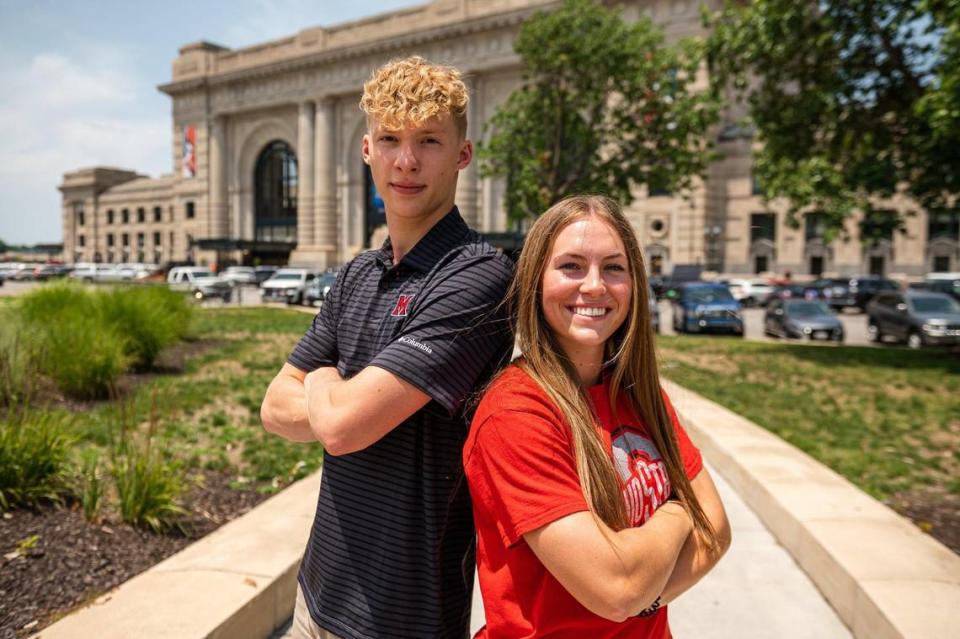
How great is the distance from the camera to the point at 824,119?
16.3 metres

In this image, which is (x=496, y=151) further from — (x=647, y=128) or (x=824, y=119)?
(x=824, y=119)

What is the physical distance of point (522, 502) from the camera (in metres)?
1.55

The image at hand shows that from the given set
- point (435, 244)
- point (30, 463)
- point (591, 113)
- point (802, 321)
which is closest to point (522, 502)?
point (435, 244)

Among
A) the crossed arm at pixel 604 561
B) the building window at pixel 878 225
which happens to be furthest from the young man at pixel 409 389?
the building window at pixel 878 225

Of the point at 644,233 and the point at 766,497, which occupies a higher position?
the point at 644,233

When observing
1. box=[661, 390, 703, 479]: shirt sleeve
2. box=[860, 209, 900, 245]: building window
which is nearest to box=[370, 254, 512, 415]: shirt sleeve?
box=[661, 390, 703, 479]: shirt sleeve

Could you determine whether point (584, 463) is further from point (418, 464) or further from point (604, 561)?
point (418, 464)

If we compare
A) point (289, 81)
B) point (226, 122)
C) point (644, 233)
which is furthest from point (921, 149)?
point (226, 122)

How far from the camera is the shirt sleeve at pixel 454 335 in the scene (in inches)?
68.3

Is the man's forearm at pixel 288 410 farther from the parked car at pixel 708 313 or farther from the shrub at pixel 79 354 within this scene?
the parked car at pixel 708 313

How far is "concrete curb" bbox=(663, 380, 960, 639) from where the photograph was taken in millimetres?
3512

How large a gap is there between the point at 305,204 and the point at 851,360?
55462 millimetres

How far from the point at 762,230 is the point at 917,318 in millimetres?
32073

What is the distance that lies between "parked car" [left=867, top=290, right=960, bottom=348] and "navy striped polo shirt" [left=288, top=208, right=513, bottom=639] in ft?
72.2
